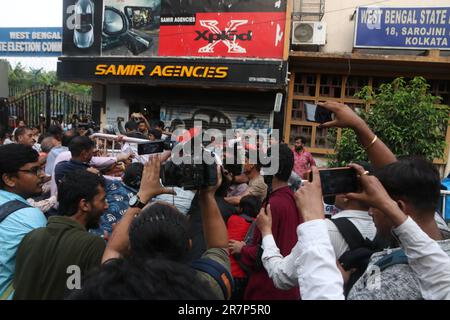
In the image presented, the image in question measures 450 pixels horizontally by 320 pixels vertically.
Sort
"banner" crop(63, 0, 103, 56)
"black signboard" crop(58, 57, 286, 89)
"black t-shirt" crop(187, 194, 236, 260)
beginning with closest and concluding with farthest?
"black t-shirt" crop(187, 194, 236, 260) < "black signboard" crop(58, 57, 286, 89) < "banner" crop(63, 0, 103, 56)

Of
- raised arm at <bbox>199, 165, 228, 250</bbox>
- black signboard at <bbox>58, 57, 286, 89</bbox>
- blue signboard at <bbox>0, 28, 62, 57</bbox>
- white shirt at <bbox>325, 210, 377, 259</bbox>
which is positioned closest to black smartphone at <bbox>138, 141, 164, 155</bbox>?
raised arm at <bbox>199, 165, 228, 250</bbox>

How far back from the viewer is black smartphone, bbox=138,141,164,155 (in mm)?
2239

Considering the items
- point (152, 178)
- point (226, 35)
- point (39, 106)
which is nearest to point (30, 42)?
point (39, 106)

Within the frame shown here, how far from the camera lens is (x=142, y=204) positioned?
168cm

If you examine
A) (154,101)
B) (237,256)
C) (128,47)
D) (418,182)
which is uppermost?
(128,47)

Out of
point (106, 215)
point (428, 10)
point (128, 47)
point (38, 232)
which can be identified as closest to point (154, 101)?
point (128, 47)

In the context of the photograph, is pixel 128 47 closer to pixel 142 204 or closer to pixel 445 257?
pixel 142 204

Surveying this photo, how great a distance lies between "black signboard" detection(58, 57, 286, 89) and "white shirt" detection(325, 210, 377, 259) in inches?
286

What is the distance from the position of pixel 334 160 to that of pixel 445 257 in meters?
5.66

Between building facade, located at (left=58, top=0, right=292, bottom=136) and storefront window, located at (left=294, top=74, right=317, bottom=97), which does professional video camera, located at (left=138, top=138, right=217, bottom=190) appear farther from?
storefront window, located at (left=294, top=74, right=317, bottom=97)

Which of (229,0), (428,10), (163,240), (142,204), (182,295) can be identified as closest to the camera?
(182,295)

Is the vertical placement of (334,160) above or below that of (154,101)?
below

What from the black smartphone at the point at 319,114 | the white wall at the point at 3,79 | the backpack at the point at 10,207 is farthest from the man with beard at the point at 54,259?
the white wall at the point at 3,79

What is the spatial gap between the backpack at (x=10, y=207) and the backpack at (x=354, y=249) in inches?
67.1
